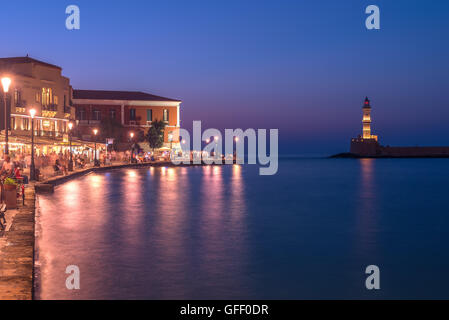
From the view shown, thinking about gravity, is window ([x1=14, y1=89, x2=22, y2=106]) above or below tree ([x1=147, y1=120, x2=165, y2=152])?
above

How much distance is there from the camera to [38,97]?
55.4 m

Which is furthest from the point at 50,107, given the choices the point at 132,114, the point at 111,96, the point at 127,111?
the point at 111,96

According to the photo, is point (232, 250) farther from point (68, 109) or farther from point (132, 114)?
point (132, 114)

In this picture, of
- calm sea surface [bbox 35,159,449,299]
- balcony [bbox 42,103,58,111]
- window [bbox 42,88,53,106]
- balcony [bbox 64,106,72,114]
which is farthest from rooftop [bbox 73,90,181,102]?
calm sea surface [bbox 35,159,449,299]

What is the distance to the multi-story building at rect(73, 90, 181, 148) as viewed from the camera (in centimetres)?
8394

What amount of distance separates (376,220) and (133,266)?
13.4 meters

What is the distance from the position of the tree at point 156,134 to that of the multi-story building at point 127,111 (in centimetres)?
262

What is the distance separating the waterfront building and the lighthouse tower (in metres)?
126

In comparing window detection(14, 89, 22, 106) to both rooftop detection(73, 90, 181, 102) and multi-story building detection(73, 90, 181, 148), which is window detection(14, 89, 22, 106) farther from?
rooftop detection(73, 90, 181, 102)

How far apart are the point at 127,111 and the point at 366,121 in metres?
108

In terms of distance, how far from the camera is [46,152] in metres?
52.3

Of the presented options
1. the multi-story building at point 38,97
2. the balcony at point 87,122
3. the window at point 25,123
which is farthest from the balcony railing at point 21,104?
the balcony at point 87,122

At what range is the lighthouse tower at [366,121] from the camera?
16875 centimetres

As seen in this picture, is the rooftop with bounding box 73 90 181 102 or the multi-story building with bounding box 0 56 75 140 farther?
the rooftop with bounding box 73 90 181 102
